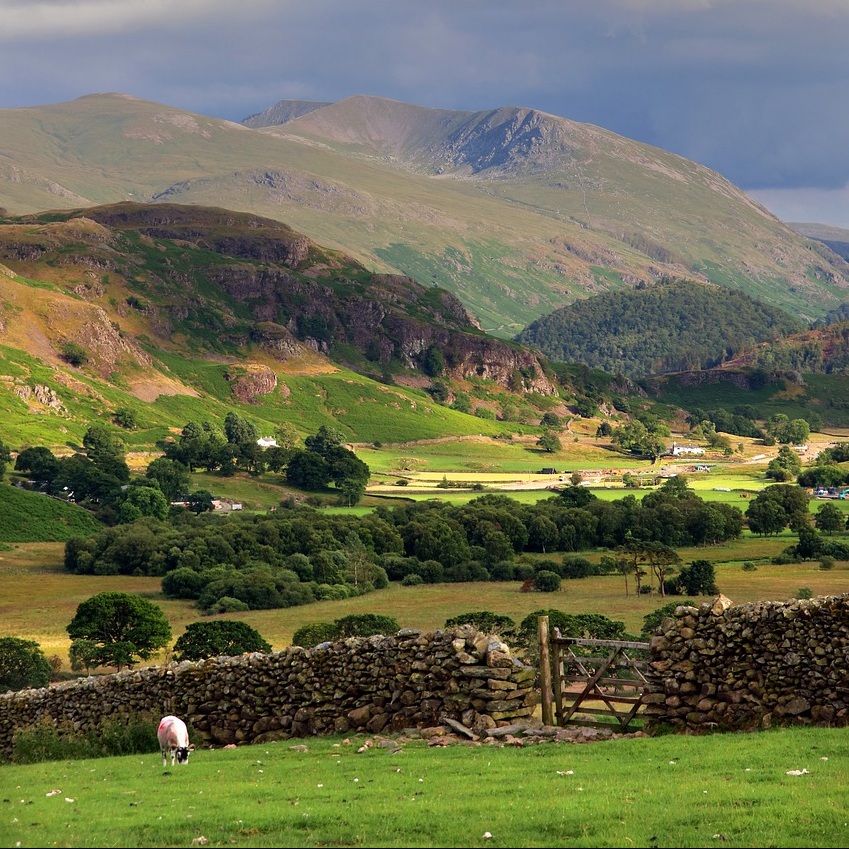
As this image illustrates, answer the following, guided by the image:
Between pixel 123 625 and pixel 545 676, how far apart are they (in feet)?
220

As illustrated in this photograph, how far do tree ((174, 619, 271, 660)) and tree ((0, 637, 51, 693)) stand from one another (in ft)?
28.1

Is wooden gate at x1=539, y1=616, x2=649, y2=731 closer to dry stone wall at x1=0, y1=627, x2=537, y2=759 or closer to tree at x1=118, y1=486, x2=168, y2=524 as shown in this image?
dry stone wall at x1=0, y1=627, x2=537, y2=759

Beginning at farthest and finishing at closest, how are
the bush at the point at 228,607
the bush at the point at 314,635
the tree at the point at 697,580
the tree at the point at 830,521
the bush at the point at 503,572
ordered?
the tree at the point at 830,521 < the bush at the point at 503,572 < the bush at the point at 228,607 < the tree at the point at 697,580 < the bush at the point at 314,635

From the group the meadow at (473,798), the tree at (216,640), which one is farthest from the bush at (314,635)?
the meadow at (473,798)

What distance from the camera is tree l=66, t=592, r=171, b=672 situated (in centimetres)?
8594

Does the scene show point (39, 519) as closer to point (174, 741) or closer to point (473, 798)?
point (174, 741)

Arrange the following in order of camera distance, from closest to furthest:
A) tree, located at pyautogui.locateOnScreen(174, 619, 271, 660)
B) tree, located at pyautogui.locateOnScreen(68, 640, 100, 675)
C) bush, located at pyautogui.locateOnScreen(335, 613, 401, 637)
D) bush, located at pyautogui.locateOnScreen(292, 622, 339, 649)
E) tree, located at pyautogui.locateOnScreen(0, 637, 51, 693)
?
1. tree, located at pyautogui.locateOnScreen(0, 637, 51, 693)
2. bush, located at pyautogui.locateOnScreen(292, 622, 339, 649)
3. bush, located at pyautogui.locateOnScreen(335, 613, 401, 637)
4. tree, located at pyautogui.locateOnScreen(174, 619, 271, 660)
5. tree, located at pyautogui.locateOnScreen(68, 640, 100, 675)

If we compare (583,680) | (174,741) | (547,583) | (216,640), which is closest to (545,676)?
(583,680)

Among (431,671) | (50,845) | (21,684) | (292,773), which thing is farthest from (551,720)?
(21,684)

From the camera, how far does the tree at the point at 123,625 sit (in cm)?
8594

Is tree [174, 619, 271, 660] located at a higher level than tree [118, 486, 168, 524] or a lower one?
lower

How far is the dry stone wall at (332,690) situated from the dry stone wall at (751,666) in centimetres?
336

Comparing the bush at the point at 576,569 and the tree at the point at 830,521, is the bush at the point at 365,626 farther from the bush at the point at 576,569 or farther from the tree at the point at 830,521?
the tree at the point at 830,521

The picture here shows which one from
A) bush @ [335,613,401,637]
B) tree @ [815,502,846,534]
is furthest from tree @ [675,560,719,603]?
tree @ [815,502,846,534]
